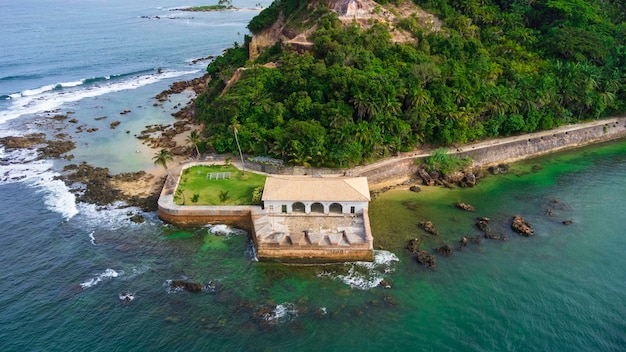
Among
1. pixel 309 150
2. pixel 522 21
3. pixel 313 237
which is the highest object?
pixel 522 21

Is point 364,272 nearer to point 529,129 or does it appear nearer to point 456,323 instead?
point 456,323

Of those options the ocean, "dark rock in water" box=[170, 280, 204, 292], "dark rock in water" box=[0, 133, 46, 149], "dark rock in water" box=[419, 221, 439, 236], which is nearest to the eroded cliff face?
the ocean

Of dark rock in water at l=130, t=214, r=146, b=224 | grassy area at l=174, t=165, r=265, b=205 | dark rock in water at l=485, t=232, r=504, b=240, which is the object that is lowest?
dark rock in water at l=485, t=232, r=504, b=240

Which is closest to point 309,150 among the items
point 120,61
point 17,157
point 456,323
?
point 456,323

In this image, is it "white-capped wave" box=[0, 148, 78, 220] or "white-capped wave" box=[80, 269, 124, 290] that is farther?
"white-capped wave" box=[0, 148, 78, 220]

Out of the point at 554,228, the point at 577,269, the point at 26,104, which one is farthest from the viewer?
the point at 26,104

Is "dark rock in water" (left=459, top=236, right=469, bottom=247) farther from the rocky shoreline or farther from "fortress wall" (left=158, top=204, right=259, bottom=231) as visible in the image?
"fortress wall" (left=158, top=204, right=259, bottom=231)
